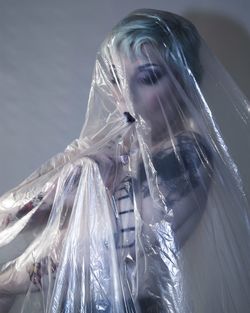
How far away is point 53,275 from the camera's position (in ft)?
1.71

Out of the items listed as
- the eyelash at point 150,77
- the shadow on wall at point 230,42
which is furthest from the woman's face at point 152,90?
the shadow on wall at point 230,42

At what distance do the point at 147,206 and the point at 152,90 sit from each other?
21 cm

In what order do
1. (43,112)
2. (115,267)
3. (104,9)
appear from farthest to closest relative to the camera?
(43,112) < (104,9) < (115,267)

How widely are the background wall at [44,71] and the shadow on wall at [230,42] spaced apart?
4.7 inches

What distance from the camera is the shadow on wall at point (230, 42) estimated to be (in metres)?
0.66

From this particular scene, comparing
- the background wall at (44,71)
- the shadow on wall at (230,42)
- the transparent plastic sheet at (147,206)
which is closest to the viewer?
the transparent plastic sheet at (147,206)

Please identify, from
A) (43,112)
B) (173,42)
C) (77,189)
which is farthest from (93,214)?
(43,112)

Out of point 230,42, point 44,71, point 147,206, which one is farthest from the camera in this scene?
point 44,71

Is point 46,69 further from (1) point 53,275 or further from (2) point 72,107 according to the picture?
(1) point 53,275

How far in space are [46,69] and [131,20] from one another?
0.36 meters

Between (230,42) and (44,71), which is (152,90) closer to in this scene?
(230,42)

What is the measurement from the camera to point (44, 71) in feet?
2.81

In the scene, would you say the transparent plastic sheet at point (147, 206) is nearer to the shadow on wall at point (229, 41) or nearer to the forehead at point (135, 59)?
the forehead at point (135, 59)

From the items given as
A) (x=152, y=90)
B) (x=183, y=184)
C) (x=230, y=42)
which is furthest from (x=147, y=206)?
(x=230, y=42)
